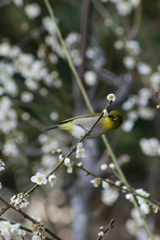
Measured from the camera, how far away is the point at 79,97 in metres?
2.42

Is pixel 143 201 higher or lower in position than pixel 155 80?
lower

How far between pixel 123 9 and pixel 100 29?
115cm

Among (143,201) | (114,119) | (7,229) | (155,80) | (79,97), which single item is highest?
(155,80)

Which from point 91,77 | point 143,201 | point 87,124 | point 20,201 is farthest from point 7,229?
point 91,77

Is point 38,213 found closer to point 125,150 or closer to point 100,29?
point 125,150

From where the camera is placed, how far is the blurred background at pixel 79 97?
227 cm

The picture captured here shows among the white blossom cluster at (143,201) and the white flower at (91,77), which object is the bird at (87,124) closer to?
the white blossom cluster at (143,201)

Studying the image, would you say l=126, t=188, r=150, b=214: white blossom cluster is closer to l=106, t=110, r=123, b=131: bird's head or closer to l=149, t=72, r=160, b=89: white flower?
l=106, t=110, r=123, b=131: bird's head

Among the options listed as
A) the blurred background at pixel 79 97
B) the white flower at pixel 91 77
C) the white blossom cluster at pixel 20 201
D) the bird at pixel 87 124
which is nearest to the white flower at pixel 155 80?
the blurred background at pixel 79 97

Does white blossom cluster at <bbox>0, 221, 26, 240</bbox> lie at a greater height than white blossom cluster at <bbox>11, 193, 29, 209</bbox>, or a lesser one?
lesser

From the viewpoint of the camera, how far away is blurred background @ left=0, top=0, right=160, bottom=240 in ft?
7.44

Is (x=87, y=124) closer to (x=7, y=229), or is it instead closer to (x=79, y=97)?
(x=7, y=229)

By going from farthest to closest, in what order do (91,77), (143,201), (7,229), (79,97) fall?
(91,77)
(79,97)
(143,201)
(7,229)

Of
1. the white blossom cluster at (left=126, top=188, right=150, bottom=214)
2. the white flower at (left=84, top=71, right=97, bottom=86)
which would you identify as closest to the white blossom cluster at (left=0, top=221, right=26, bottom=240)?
the white blossom cluster at (left=126, top=188, right=150, bottom=214)
